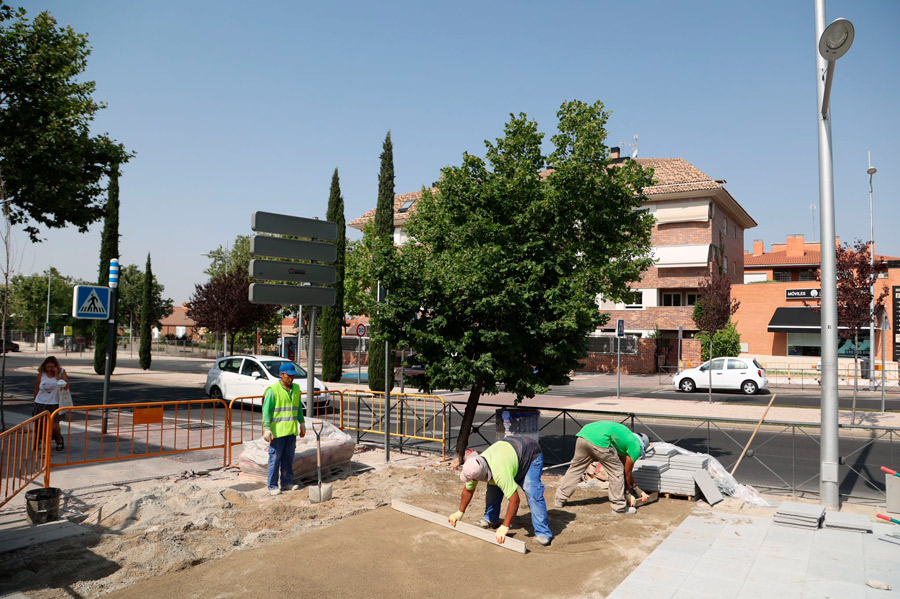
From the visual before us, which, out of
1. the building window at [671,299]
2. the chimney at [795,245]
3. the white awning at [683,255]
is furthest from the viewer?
the chimney at [795,245]

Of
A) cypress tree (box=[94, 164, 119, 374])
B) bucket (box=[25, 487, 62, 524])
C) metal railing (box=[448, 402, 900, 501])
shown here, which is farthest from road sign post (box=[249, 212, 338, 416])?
cypress tree (box=[94, 164, 119, 374])

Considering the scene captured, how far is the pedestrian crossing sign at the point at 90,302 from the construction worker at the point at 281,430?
5537 mm

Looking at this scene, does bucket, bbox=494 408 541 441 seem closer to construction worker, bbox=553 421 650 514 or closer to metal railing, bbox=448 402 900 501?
metal railing, bbox=448 402 900 501

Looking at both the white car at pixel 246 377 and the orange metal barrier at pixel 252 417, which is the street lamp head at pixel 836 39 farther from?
the white car at pixel 246 377

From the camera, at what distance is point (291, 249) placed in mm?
10531

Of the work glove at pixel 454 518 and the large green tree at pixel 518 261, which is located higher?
the large green tree at pixel 518 261

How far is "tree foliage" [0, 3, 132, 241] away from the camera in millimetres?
16047

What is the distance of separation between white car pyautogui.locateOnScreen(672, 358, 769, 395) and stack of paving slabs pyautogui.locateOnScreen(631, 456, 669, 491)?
1802 centimetres

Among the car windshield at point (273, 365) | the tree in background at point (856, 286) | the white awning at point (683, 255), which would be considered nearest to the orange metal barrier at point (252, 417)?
the car windshield at point (273, 365)

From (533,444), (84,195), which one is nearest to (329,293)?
(533,444)

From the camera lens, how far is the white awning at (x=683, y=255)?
38250mm

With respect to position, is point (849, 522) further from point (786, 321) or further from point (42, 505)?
point (786, 321)

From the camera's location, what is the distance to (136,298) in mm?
68250

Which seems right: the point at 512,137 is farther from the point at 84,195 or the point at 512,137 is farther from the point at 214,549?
the point at 84,195
